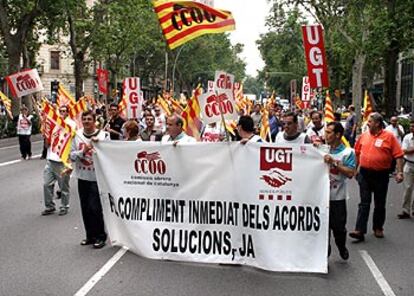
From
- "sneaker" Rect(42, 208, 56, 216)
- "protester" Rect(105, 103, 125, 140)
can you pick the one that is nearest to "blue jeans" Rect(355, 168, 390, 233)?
"sneaker" Rect(42, 208, 56, 216)

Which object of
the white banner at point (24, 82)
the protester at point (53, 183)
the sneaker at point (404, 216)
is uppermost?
the white banner at point (24, 82)

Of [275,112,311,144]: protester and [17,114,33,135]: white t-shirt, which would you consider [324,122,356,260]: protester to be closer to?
[275,112,311,144]: protester

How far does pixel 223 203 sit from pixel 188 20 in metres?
2.57

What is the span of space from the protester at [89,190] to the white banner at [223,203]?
0.49m

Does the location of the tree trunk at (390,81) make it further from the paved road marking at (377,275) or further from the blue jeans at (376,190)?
the paved road marking at (377,275)

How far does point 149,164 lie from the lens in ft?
23.7

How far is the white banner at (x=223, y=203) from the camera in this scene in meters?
6.65

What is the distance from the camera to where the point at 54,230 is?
29.3 ft

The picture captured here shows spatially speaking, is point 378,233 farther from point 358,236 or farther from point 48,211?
point 48,211

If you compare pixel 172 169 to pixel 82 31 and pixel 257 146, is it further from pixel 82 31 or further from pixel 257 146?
pixel 82 31

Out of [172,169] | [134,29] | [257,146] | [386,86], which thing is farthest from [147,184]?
[134,29]

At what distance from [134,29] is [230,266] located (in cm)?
4203

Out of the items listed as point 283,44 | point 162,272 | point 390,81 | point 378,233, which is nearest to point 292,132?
point 378,233

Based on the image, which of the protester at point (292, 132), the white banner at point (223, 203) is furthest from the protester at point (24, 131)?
the protester at point (292, 132)
